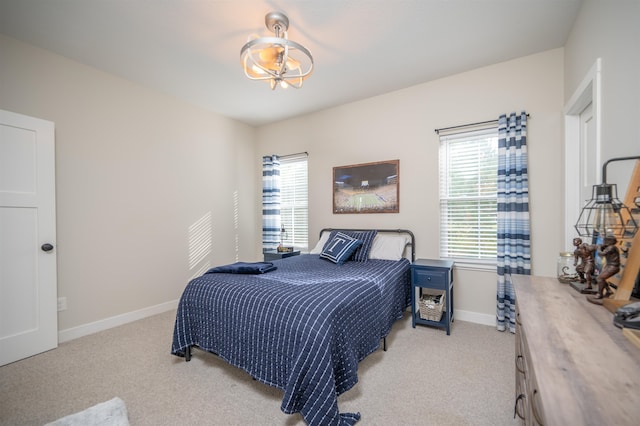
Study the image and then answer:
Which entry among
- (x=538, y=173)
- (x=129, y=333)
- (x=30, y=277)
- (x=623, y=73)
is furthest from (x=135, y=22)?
(x=538, y=173)

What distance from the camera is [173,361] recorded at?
2424 millimetres

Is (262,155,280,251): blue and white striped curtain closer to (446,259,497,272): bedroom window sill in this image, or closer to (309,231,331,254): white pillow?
(309,231,331,254): white pillow

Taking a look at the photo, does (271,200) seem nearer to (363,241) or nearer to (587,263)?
A: (363,241)

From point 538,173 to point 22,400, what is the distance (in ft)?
15.4

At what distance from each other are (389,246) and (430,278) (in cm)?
64

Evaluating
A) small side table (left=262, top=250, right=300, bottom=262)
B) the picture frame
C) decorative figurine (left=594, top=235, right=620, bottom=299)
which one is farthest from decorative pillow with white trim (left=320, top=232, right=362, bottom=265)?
decorative figurine (left=594, top=235, right=620, bottom=299)

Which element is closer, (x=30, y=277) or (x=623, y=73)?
(x=623, y=73)

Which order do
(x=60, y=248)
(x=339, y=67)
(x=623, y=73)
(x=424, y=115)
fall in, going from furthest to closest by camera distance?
(x=424, y=115), (x=339, y=67), (x=60, y=248), (x=623, y=73)

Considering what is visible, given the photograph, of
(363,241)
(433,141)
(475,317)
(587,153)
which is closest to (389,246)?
(363,241)

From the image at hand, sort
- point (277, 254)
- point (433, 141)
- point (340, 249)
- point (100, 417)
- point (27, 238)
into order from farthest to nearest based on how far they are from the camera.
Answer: point (277, 254) → point (433, 141) → point (340, 249) → point (27, 238) → point (100, 417)

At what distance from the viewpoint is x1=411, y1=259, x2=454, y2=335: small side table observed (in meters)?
2.85

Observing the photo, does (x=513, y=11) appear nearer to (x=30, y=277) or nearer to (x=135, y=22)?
(x=135, y=22)

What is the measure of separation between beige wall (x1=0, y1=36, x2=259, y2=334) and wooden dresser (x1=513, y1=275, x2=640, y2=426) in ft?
12.5

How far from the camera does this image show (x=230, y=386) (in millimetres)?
2055
